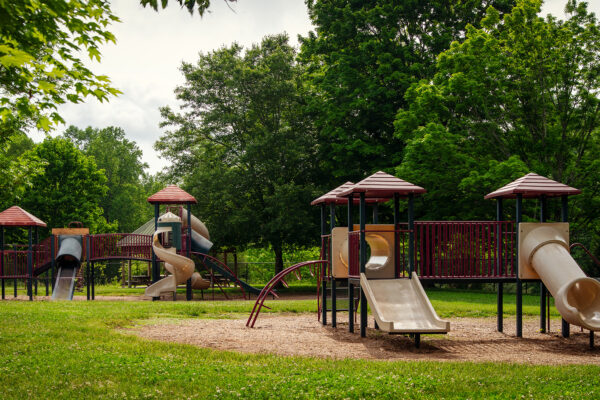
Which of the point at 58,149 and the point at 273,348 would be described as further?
the point at 58,149

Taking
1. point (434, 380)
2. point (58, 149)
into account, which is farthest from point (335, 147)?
point (58, 149)

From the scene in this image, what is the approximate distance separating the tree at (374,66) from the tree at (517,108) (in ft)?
11.9

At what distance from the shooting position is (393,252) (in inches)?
577

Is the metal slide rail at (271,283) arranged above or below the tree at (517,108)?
below

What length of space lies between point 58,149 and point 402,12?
30.9 meters

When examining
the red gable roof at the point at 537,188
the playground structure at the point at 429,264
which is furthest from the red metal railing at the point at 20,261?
the red gable roof at the point at 537,188

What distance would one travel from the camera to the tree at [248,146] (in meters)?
31.5

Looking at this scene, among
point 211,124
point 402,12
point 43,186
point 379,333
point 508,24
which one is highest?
point 402,12

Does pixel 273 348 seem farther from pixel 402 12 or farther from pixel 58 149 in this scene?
pixel 58 149

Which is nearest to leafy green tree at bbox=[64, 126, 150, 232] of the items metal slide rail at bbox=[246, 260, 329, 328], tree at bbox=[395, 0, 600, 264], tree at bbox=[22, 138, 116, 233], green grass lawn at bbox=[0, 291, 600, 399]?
tree at bbox=[22, 138, 116, 233]

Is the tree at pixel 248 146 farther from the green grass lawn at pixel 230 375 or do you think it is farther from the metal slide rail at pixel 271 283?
the green grass lawn at pixel 230 375

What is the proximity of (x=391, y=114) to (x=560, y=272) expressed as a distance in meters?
18.9

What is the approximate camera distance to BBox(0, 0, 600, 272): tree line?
24938mm

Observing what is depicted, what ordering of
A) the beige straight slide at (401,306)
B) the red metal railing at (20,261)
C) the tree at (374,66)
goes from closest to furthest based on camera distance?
the beige straight slide at (401,306) → the red metal railing at (20,261) → the tree at (374,66)
